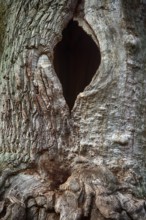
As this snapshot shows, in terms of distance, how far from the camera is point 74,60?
3246mm

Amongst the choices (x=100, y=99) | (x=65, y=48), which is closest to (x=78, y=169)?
(x=100, y=99)

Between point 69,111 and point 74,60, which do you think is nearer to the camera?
point 69,111

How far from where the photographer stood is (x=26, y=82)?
8.82 ft

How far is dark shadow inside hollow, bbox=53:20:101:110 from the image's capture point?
3074 mm

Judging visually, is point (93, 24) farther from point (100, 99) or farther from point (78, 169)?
point (78, 169)

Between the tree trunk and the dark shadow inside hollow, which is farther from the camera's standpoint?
the dark shadow inside hollow

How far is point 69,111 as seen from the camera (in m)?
2.68

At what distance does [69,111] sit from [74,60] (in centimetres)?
65

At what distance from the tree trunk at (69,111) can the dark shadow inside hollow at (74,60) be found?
31 centimetres

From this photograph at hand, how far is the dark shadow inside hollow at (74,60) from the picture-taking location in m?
Result: 3.07

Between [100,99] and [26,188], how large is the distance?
0.56m

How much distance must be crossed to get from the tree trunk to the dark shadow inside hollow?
311mm

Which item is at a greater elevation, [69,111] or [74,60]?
[74,60]

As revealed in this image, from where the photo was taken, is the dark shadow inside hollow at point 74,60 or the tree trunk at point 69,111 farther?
the dark shadow inside hollow at point 74,60
